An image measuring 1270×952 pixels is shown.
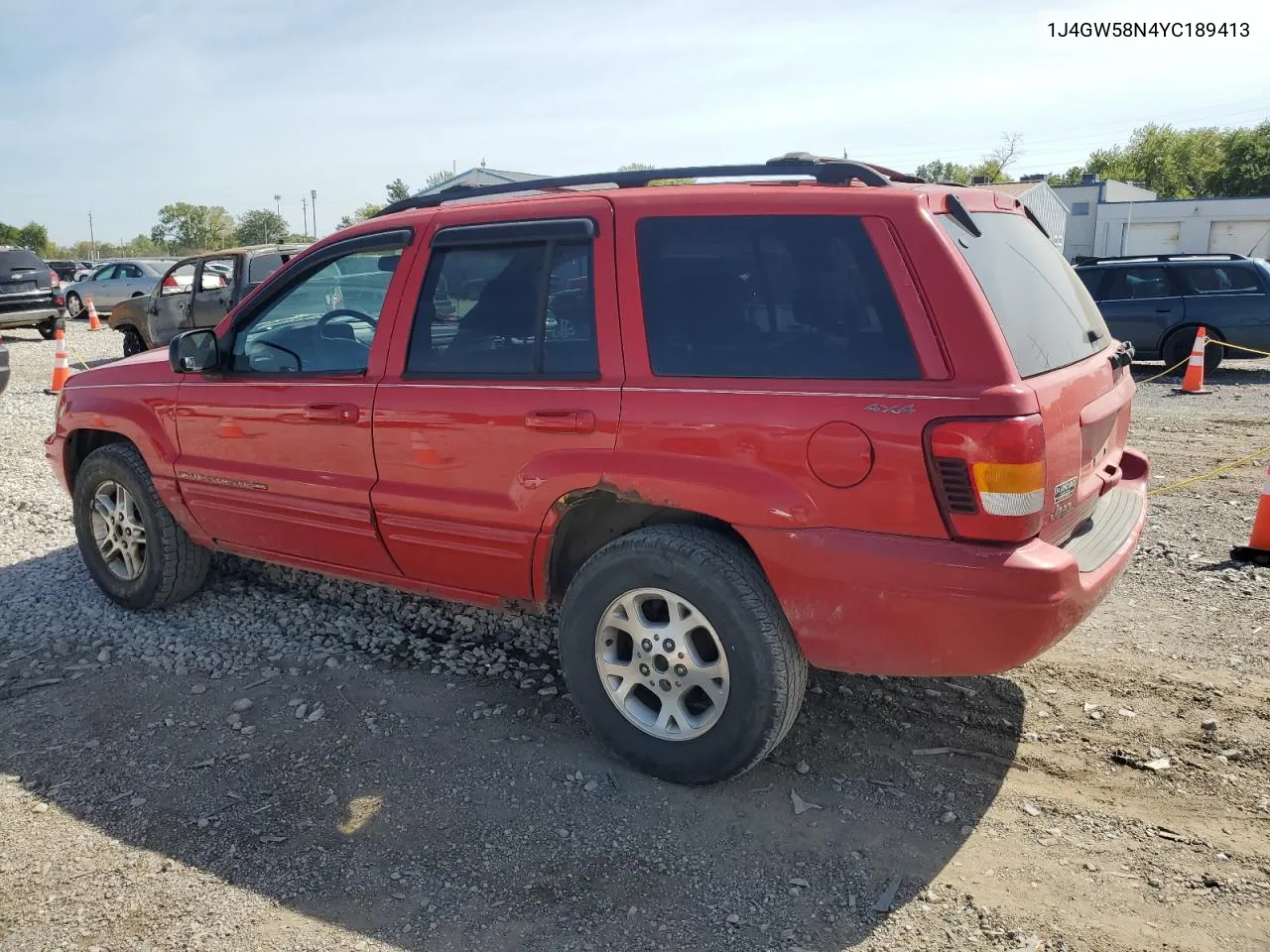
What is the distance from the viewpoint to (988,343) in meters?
2.89

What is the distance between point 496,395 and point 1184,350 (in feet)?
43.3

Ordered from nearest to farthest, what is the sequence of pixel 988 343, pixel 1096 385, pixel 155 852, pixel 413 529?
pixel 988 343
pixel 155 852
pixel 1096 385
pixel 413 529

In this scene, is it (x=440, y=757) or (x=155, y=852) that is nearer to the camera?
(x=155, y=852)

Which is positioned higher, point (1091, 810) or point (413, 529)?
point (413, 529)

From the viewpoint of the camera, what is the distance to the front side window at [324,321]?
4137mm

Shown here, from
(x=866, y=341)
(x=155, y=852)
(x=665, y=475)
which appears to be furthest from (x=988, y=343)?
(x=155, y=852)

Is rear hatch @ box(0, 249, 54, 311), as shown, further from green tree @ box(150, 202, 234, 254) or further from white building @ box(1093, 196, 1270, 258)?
green tree @ box(150, 202, 234, 254)

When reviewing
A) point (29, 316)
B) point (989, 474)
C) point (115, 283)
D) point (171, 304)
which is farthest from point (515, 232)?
point (115, 283)

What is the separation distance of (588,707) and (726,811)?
616 mm

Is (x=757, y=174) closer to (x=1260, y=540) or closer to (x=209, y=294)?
(x=1260, y=540)

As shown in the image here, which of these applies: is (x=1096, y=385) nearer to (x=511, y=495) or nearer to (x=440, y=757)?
(x=511, y=495)

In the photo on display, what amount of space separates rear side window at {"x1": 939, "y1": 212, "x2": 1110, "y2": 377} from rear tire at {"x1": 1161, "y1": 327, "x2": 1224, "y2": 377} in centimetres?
1156

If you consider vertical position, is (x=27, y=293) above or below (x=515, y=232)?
below

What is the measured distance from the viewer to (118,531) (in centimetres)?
514
